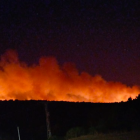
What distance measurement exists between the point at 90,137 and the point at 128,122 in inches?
203

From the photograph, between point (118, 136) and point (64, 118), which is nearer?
point (118, 136)

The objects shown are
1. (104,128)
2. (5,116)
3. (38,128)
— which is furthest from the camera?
(5,116)

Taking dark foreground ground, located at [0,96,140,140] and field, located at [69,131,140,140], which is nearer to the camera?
field, located at [69,131,140,140]

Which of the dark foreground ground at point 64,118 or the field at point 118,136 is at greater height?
the dark foreground ground at point 64,118

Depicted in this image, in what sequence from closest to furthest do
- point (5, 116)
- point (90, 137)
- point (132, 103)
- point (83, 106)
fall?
1. point (90, 137)
2. point (132, 103)
3. point (5, 116)
4. point (83, 106)

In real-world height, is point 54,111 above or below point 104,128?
above

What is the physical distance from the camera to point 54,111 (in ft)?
234

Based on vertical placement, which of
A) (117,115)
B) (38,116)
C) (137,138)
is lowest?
(137,138)

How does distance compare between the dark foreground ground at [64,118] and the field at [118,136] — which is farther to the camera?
the dark foreground ground at [64,118]

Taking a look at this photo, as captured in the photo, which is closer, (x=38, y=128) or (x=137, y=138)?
(x=137, y=138)

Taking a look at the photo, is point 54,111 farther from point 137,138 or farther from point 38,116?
point 137,138

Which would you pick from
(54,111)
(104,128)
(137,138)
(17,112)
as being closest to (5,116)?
(17,112)

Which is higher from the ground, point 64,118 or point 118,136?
point 64,118

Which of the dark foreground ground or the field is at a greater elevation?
the dark foreground ground
